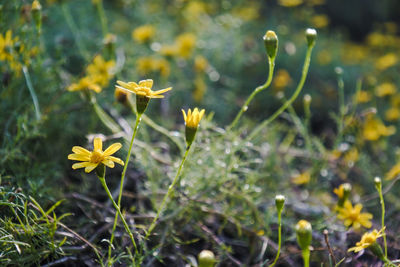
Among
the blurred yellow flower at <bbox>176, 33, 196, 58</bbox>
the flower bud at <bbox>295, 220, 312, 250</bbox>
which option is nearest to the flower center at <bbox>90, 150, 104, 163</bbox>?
the flower bud at <bbox>295, 220, 312, 250</bbox>

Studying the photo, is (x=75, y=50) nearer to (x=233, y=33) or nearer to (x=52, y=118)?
(x=52, y=118)

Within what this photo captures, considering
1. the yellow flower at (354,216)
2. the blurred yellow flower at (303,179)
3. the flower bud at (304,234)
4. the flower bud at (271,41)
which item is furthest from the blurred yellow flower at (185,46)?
the flower bud at (304,234)

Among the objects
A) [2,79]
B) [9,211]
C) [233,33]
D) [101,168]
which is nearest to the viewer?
[101,168]

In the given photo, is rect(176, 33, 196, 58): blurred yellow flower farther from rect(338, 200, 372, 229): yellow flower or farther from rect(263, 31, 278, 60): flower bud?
rect(338, 200, 372, 229): yellow flower

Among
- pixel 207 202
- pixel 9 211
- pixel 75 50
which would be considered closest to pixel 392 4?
pixel 75 50

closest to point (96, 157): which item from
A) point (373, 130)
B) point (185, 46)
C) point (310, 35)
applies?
point (310, 35)

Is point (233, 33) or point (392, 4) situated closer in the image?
point (233, 33)

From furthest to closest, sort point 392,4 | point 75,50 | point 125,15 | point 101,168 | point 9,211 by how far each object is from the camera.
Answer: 1. point 392,4
2. point 125,15
3. point 75,50
4. point 9,211
5. point 101,168

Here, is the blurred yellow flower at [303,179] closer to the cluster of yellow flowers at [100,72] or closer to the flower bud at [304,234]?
the flower bud at [304,234]
